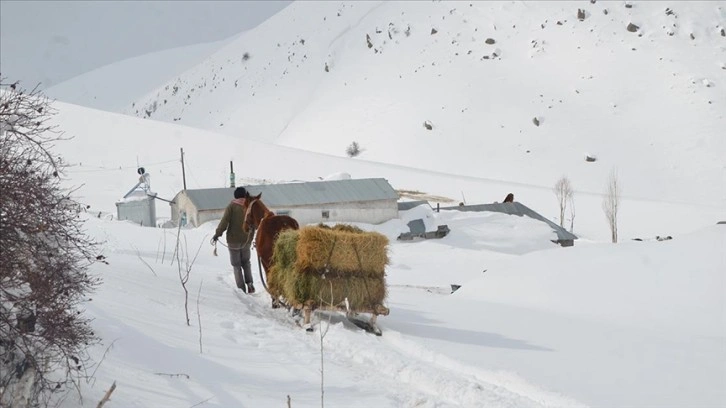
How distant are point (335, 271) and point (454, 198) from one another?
4880 cm

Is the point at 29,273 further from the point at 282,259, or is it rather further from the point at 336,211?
the point at 336,211

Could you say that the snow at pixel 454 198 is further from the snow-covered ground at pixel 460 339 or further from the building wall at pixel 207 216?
the building wall at pixel 207 216

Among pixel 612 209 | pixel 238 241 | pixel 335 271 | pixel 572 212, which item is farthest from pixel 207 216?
pixel 335 271

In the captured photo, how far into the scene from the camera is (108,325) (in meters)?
7.82

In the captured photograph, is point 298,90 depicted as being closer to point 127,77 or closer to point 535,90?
point 535,90

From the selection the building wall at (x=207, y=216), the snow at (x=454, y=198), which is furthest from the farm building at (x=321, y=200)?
the snow at (x=454, y=198)

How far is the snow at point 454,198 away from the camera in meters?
7.95

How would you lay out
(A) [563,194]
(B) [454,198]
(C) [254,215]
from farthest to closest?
(A) [563,194], (B) [454,198], (C) [254,215]

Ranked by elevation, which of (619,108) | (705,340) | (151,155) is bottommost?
(705,340)

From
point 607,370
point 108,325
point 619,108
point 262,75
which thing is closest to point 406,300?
point 607,370

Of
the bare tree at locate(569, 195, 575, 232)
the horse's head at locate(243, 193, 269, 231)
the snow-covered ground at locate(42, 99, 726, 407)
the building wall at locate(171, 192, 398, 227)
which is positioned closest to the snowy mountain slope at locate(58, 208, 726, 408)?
the snow-covered ground at locate(42, 99, 726, 407)

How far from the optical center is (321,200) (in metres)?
46.5

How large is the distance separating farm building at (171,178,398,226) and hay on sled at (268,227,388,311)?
3354 cm

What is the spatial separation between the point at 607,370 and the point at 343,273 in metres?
3.61
